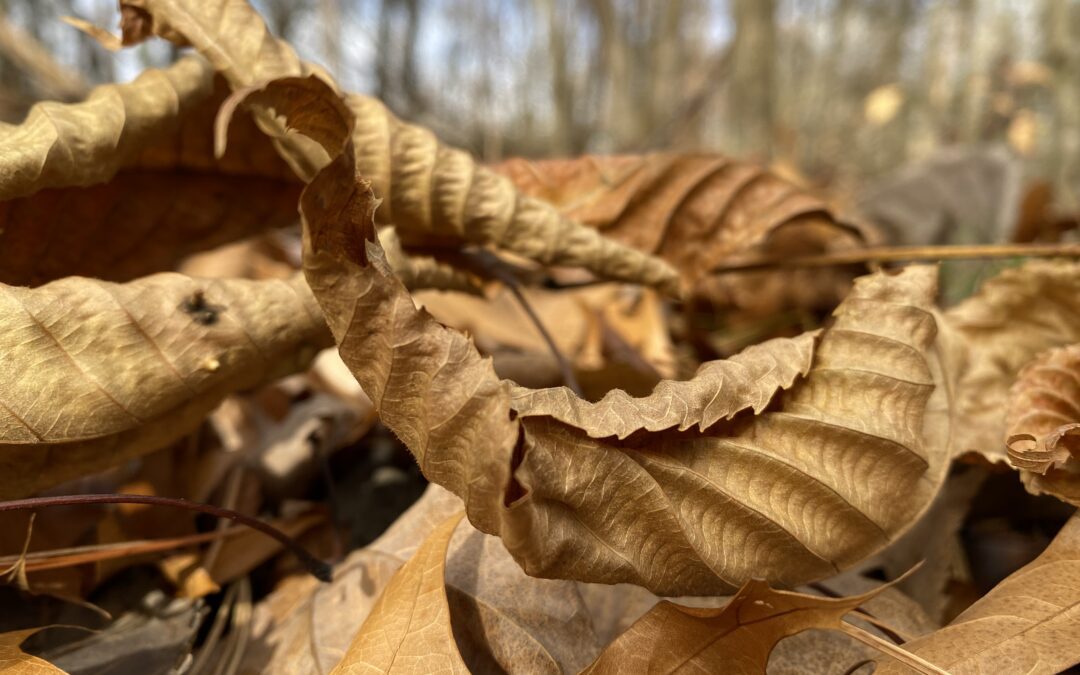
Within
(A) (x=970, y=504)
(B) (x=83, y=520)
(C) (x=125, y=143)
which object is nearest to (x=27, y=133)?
(C) (x=125, y=143)

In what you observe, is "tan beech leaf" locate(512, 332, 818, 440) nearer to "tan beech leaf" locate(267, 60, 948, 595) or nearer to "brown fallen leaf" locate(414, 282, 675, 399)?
"tan beech leaf" locate(267, 60, 948, 595)

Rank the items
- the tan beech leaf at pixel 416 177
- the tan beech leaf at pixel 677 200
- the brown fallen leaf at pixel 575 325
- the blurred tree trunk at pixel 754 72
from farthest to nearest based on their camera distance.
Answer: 1. the blurred tree trunk at pixel 754 72
2. the brown fallen leaf at pixel 575 325
3. the tan beech leaf at pixel 677 200
4. the tan beech leaf at pixel 416 177

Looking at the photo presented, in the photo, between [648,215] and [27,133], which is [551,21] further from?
[27,133]

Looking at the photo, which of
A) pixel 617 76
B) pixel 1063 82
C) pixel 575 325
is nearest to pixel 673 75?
pixel 617 76

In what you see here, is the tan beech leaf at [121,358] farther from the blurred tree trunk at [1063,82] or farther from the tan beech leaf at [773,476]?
the blurred tree trunk at [1063,82]

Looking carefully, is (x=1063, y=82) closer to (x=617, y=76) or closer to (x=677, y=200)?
(x=617, y=76)

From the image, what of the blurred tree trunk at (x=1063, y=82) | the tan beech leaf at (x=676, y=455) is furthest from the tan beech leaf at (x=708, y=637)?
the blurred tree trunk at (x=1063, y=82)
